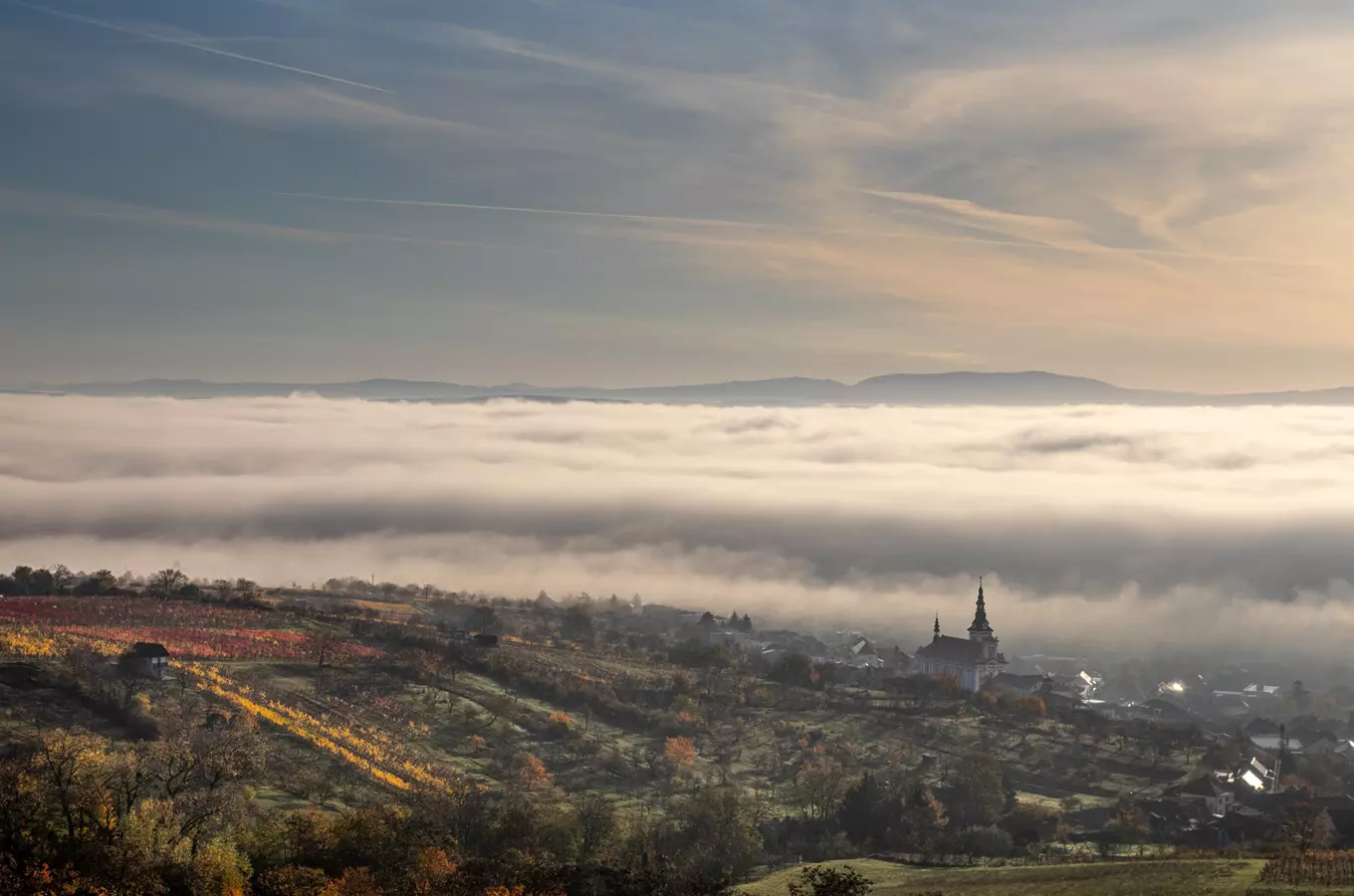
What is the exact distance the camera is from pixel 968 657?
159 metres

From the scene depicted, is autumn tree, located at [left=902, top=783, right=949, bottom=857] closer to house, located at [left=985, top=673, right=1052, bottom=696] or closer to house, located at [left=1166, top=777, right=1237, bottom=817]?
house, located at [left=1166, top=777, right=1237, bottom=817]

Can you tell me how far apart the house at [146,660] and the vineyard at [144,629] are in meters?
3.76

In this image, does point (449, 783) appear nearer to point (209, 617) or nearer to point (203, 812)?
point (203, 812)

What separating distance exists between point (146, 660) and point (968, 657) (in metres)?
104

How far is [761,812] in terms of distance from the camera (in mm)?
77125

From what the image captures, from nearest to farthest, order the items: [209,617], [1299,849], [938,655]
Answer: [1299,849], [209,617], [938,655]

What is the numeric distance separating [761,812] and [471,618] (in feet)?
249

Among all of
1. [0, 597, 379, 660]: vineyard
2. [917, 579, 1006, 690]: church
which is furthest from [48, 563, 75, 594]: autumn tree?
[917, 579, 1006, 690]: church

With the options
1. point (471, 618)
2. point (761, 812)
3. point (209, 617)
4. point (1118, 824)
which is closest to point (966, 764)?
point (1118, 824)

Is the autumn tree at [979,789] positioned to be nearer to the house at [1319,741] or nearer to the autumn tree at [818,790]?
the autumn tree at [818,790]

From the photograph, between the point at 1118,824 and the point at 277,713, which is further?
the point at 277,713

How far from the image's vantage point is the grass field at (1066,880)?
53.9 metres

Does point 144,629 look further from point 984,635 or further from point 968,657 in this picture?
point 984,635

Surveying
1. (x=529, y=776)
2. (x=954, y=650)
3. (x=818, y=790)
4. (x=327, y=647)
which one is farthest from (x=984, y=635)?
(x=529, y=776)
